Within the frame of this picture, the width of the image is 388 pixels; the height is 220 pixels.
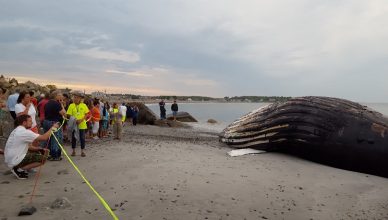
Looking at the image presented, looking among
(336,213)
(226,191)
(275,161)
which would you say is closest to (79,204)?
(226,191)

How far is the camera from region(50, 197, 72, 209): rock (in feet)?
16.4

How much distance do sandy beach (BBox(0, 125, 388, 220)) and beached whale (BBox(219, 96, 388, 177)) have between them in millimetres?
698

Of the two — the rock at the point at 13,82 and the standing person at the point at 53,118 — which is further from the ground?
the rock at the point at 13,82

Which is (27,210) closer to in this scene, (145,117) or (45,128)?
(45,128)

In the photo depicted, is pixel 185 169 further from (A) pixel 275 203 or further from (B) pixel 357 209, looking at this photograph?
(B) pixel 357 209

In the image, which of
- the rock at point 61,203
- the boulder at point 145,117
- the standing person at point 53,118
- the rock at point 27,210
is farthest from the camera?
the boulder at point 145,117

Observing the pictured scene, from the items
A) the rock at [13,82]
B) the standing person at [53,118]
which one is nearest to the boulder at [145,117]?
the rock at [13,82]

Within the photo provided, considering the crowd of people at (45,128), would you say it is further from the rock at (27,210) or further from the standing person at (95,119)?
the rock at (27,210)

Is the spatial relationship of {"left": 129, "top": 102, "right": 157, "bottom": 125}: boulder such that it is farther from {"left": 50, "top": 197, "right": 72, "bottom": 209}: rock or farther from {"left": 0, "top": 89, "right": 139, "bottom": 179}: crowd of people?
{"left": 50, "top": 197, "right": 72, "bottom": 209}: rock

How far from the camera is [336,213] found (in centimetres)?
546

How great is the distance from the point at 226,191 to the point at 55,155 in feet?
15.2

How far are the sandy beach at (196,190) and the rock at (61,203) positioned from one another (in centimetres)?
9

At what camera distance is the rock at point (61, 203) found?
501 centimetres

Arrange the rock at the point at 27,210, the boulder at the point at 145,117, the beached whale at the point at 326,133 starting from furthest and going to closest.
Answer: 1. the boulder at the point at 145,117
2. the beached whale at the point at 326,133
3. the rock at the point at 27,210
